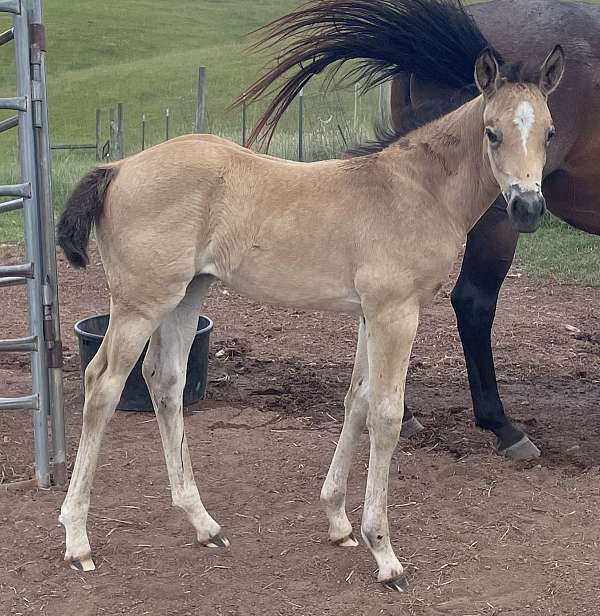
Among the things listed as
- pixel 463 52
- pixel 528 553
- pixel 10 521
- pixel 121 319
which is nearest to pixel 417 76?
pixel 463 52

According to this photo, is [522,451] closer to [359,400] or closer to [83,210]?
[359,400]

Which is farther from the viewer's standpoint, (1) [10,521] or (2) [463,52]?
(2) [463,52]

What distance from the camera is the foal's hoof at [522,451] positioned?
173 inches

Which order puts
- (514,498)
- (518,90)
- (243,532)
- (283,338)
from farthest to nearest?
(283,338) → (514,498) → (243,532) → (518,90)

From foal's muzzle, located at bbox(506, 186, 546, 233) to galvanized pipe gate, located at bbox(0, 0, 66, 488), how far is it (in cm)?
202

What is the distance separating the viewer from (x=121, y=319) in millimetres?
3197

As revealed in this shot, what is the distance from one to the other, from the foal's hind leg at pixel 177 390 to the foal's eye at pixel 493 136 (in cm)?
122

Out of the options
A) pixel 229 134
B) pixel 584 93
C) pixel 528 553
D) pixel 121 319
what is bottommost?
pixel 229 134

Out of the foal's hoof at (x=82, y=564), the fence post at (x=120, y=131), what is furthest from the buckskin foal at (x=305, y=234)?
the fence post at (x=120, y=131)

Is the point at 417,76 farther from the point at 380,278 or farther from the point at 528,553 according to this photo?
the point at 528,553

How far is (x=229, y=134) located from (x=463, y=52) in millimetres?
11719

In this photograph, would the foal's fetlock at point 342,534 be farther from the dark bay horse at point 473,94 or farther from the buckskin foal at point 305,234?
the dark bay horse at point 473,94

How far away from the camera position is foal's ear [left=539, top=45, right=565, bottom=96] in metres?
3.03

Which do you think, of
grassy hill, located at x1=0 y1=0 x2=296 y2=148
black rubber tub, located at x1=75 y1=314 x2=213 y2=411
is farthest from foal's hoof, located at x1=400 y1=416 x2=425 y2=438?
grassy hill, located at x1=0 y1=0 x2=296 y2=148
